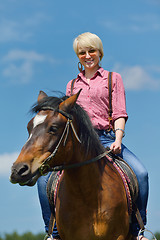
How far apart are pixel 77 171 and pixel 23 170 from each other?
107cm

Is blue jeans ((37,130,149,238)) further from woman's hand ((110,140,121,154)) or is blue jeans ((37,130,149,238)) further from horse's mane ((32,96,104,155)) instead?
horse's mane ((32,96,104,155))

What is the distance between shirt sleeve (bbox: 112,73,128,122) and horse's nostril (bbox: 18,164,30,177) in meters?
2.60

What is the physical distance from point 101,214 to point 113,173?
2.65 feet

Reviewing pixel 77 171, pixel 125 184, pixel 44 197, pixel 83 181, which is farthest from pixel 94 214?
pixel 44 197

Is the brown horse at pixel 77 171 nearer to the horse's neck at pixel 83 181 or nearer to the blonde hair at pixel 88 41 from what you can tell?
the horse's neck at pixel 83 181

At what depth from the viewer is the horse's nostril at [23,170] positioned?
563 cm

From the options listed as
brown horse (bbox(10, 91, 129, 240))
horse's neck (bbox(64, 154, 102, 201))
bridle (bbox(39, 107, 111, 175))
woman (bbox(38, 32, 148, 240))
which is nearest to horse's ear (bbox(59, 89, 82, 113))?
brown horse (bbox(10, 91, 129, 240))

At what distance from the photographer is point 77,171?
6395mm

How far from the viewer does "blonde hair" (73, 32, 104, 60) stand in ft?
26.5

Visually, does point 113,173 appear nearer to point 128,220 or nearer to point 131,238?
point 128,220

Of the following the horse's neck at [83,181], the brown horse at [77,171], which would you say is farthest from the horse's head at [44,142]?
the horse's neck at [83,181]

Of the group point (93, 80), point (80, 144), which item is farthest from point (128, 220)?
point (93, 80)

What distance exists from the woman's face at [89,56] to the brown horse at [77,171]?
190 cm

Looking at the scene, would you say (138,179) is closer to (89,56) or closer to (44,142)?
(44,142)
